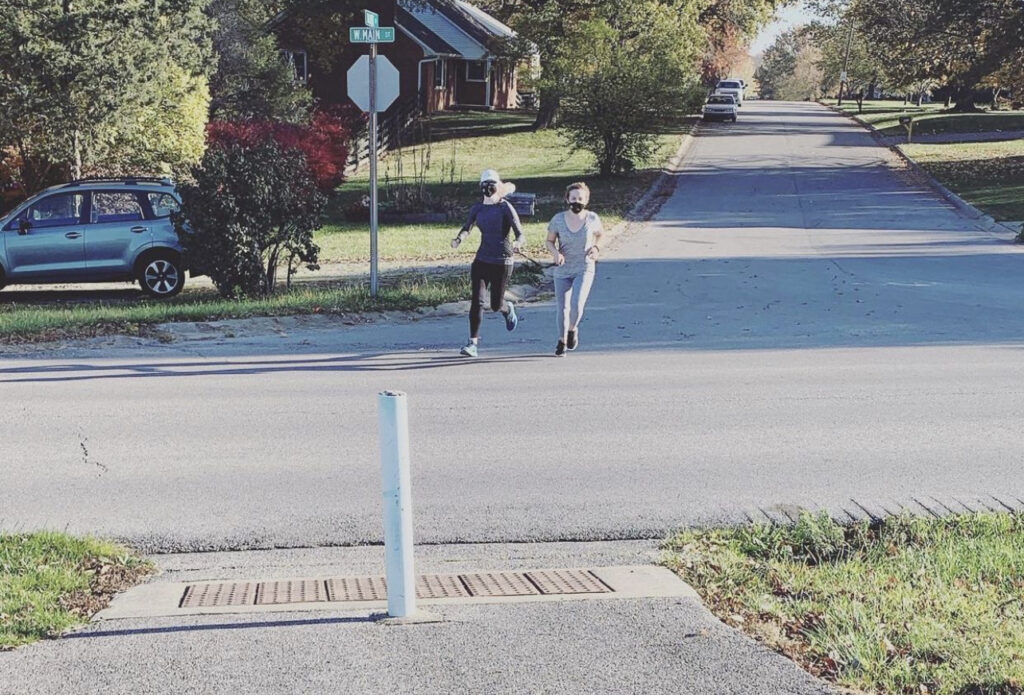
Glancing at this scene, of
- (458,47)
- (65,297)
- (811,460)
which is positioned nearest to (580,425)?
(811,460)

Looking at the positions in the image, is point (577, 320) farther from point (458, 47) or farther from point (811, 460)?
point (458, 47)

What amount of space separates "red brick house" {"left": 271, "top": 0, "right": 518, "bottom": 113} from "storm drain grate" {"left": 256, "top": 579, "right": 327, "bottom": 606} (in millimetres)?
46100

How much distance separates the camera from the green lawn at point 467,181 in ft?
82.9

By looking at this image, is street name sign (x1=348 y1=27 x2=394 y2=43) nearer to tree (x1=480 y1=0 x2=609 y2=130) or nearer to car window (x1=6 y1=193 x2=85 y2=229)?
car window (x1=6 y1=193 x2=85 y2=229)

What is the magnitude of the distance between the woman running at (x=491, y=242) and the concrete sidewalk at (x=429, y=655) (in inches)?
302

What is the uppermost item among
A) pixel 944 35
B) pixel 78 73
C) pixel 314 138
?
pixel 944 35

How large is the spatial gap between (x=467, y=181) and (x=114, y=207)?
20.2 m

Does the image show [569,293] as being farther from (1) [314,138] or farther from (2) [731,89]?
(2) [731,89]

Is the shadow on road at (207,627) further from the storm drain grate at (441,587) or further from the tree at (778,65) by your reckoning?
the tree at (778,65)

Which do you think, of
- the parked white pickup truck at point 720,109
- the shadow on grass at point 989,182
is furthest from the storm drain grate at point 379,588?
the parked white pickup truck at point 720,109

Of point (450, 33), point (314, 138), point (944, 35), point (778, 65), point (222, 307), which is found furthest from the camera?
point (778, 65)

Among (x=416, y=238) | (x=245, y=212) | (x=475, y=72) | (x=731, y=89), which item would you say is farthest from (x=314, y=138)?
(x=731, y=89)

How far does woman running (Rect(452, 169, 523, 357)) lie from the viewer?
13031 millimetres

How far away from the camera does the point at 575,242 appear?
12922 millimetres
